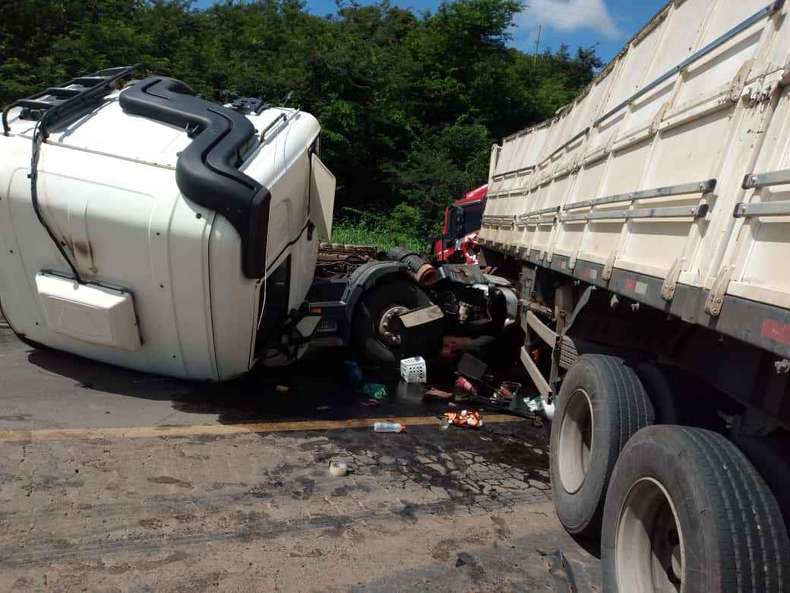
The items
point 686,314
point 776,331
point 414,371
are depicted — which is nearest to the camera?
point 776,331

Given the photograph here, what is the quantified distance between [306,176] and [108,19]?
70.1 feet

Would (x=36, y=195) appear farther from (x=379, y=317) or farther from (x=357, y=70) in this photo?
(x=357, y=70)

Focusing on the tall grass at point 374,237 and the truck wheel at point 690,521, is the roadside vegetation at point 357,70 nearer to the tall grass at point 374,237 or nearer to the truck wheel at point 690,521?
the tall grass at point 374,237

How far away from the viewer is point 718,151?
2428mm

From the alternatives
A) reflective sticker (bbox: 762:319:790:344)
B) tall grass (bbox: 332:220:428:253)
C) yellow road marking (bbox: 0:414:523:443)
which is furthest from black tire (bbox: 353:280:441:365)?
tall grass (bbox: 332:220:428:253)

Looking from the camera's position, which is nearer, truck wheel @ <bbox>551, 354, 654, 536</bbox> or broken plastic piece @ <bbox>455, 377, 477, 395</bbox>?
truck wheel @ <bbox>551, 354, 654, 536</bbox>

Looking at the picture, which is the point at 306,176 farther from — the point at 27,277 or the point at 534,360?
the point at 534,360

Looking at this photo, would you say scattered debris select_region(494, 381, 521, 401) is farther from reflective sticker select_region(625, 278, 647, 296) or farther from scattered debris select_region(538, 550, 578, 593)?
reflective sticker select_region(625, 278, 647, 296)

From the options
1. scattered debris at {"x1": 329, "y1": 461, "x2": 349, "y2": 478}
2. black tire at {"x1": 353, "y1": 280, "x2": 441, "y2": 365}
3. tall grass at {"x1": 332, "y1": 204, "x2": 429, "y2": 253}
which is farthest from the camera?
tall grass at {"x1": 332, "y1": 204, "x2": 429, "y2": 253}

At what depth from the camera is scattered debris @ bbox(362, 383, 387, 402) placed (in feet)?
19.6

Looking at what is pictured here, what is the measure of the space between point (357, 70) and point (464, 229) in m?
15.4

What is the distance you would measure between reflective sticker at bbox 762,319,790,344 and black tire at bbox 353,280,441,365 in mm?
4989

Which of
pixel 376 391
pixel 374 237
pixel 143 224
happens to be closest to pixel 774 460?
pixel 143 224

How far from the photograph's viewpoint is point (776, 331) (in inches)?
70.5
